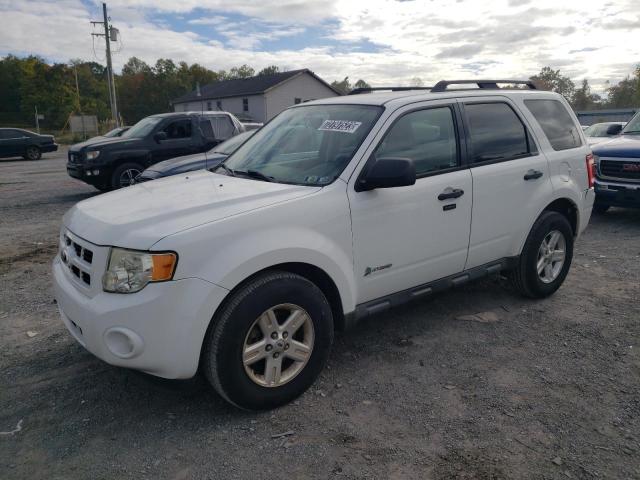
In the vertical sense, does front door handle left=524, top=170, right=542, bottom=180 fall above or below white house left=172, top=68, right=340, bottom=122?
below

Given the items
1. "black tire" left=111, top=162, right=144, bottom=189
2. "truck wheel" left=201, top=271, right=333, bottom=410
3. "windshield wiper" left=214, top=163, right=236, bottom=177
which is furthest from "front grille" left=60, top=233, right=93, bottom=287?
"black tire" left=111, top=162, right=144, bottom=189

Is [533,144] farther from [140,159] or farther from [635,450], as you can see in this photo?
[140,159]

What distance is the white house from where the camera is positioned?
45.8m

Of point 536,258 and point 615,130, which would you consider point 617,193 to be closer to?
point 615,130

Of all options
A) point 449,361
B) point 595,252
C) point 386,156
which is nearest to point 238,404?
point 449,361

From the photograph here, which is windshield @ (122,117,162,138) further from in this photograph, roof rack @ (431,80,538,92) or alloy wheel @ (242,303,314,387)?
alloy wheel @ (242,303,314,387)

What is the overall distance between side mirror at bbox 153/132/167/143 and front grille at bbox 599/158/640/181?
817 cm

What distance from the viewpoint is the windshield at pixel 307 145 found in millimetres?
3496

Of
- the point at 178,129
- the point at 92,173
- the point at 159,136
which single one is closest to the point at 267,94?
the point at 178,129

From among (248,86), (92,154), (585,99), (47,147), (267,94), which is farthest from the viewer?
(585,99)

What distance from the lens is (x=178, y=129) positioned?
1110cm

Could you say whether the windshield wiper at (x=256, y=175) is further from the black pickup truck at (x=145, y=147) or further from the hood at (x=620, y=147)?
the black pickup truck at (x=145, y=147)

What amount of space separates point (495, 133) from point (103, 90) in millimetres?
89137

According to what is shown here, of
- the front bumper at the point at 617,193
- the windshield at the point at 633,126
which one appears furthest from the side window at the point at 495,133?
the windshield at the point at 633,126
